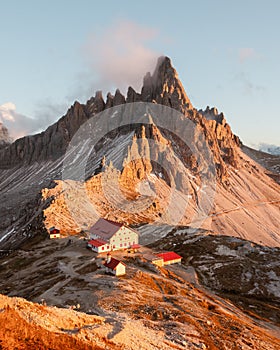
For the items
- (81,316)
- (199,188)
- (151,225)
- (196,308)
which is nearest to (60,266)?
(196,308)

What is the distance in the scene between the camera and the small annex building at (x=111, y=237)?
8188 cm

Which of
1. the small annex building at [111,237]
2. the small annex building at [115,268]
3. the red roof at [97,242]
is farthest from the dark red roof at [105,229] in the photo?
the small annex building at [115,268]

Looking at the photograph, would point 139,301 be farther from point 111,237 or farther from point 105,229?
point 105,229

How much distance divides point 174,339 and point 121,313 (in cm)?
818

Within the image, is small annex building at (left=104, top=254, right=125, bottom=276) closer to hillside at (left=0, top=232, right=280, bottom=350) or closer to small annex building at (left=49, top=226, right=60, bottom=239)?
hillside at (left=0, top=232, right=280, bottom=350)

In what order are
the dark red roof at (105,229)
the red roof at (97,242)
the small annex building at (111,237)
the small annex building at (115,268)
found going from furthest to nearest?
1. the dark red roof at (105,229)
2. the small annex building at (111,237)
3. the red roof at (97,242)
4. the small annex building at (115,268)

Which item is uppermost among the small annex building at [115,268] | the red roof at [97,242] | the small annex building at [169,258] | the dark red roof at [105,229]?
the dark red roof at [105,229]

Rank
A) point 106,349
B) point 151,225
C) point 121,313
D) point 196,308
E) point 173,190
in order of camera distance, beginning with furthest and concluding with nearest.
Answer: point 173,190
point 151,225
point 196,308
point 121,313
point 106,349

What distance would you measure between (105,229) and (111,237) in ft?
18.3

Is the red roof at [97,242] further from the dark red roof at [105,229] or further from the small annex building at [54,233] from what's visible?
the small annex building at [54,233]

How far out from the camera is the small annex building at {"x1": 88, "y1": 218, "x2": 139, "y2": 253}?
3223 inches

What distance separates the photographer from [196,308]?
47.8 meters

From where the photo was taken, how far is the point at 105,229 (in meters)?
86.8

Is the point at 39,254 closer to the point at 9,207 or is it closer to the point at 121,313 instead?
the point at 121,313
